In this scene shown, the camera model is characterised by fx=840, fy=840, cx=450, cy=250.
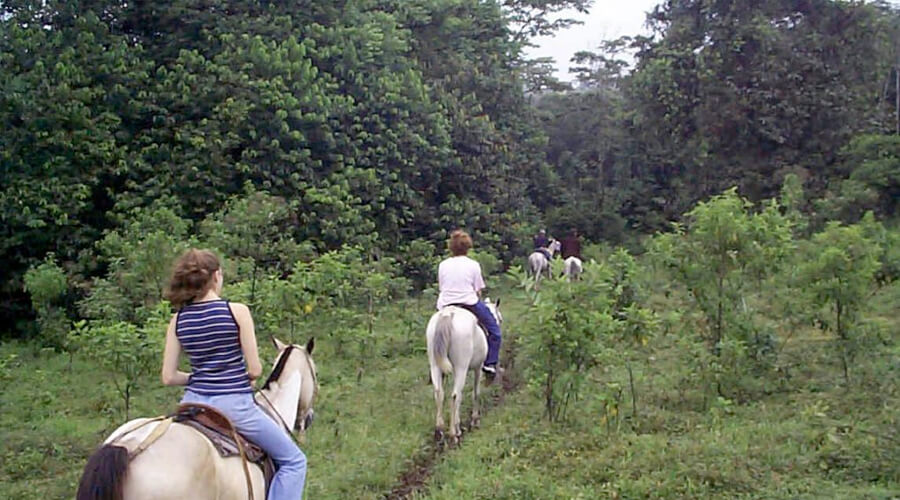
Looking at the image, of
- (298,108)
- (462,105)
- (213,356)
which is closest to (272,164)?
(298,108)

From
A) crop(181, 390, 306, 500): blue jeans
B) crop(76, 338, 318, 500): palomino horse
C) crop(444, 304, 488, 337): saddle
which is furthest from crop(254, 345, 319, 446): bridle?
crop(444, 304, 488, 337): saddle

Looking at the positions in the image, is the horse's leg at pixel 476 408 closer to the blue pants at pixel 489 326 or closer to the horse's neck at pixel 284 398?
the blue pants at pixel 489 326

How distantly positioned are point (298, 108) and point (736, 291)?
35.0 feet

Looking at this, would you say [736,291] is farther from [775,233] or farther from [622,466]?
[622,466]

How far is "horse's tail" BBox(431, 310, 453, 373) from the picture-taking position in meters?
8.17

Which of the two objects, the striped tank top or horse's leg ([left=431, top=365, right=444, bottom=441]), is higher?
the striped tank top

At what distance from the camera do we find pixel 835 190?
23.7 meters

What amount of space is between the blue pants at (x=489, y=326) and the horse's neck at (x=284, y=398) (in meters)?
3.70

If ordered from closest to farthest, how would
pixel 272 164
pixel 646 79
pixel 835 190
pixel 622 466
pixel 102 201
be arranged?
1. pixel 622 466
2. pixel 102 201
3. pixel 272 164
4. pixel 835 190
5. pixel 646 79

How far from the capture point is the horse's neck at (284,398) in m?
4.88

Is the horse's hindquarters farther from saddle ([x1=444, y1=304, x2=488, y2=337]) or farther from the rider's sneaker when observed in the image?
the rider's sneaker

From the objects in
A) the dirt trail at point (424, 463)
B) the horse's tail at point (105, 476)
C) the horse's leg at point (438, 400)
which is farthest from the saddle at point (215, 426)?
the horse's leg at point (438, 400)

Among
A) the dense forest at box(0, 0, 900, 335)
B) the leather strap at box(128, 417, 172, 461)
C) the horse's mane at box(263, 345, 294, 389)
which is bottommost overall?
the leather strap at box(128, 417, 172, 461)

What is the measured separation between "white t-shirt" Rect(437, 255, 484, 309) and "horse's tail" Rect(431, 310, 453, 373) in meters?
0.37
